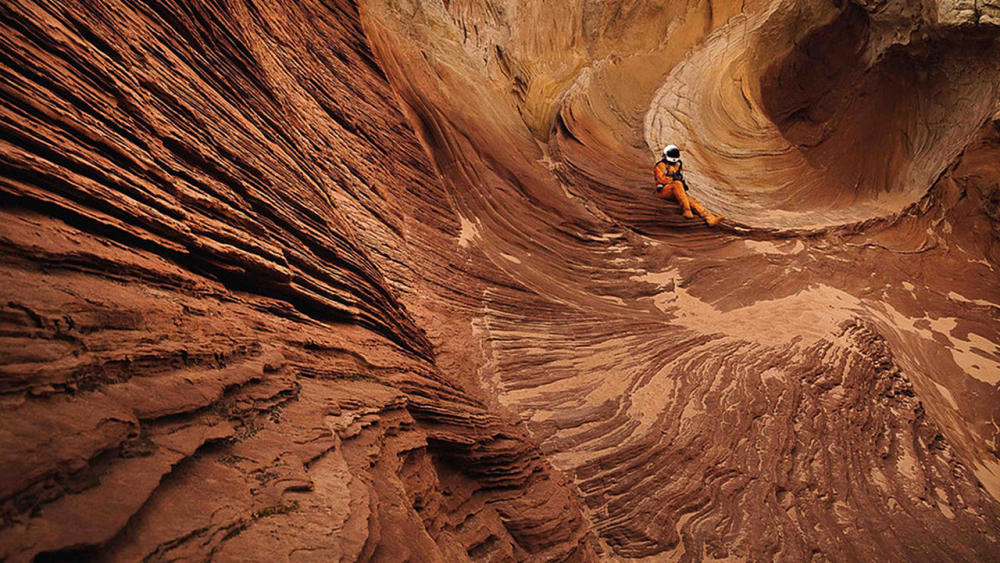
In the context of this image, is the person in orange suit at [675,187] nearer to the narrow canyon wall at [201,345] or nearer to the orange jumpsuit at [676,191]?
the orange jumpsuit at [676,191]

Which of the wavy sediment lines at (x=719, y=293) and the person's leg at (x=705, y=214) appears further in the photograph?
the person's leg at (x=705, y=214)

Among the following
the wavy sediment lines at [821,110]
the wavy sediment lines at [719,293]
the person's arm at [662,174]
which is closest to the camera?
the wavy sediment lines at [719,293]

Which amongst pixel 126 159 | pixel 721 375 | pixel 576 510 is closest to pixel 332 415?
pixel 126 159

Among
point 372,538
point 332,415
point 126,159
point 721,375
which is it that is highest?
point 721,375

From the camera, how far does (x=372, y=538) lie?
1435 mm

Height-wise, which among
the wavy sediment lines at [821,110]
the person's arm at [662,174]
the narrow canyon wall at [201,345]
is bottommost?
the narrow canyon wall at [201,345]

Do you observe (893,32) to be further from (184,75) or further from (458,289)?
(184,75)

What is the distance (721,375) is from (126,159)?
5012 millimetres

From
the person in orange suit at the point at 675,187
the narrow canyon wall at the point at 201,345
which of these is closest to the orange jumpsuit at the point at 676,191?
the person in orange suit at the point at 675,187

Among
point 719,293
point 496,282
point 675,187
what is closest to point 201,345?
point 496,282

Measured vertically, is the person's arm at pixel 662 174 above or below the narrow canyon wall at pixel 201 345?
above

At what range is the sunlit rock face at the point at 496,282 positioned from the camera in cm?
130

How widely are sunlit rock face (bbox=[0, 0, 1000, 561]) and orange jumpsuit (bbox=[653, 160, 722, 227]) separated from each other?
287 mm

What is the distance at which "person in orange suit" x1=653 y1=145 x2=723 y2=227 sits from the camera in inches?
291
